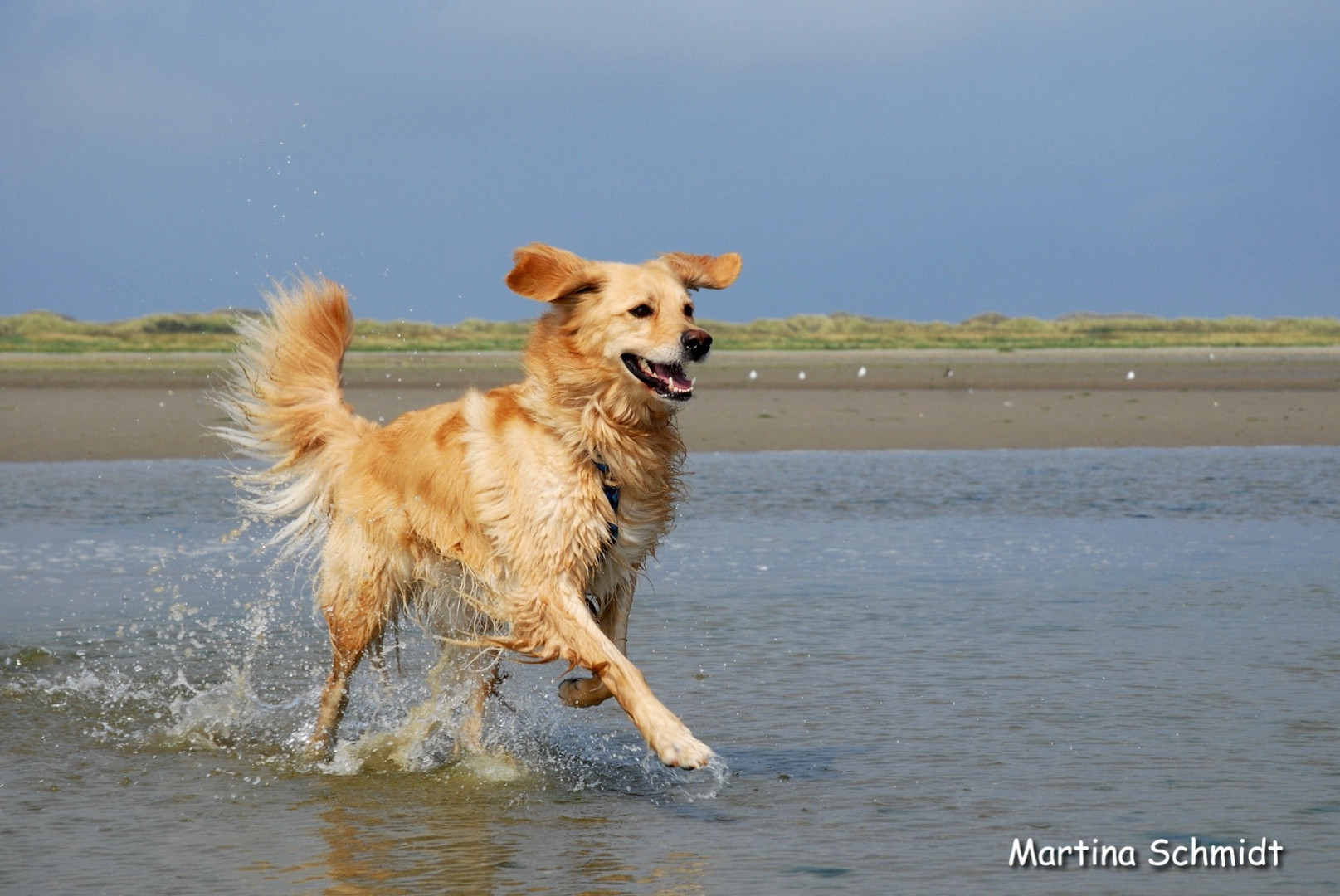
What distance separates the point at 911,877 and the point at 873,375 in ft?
86.2

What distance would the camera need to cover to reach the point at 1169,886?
12.3 ft

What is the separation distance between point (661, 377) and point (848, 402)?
1765 cm

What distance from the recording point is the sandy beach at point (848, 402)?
1694 centimetres

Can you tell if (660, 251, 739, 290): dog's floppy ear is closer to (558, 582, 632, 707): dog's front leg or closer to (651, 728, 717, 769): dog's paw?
(558, 582, 632, 707): dog's front leg

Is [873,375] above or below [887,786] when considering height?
above

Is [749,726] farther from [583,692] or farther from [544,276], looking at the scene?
[544,276]

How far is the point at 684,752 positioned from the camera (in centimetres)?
434

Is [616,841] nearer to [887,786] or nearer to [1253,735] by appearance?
[887,786]

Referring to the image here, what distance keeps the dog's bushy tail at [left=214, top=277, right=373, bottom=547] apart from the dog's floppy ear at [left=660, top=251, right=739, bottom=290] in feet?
4.75

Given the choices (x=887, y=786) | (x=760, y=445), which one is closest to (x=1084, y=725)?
(x=887, y=786)

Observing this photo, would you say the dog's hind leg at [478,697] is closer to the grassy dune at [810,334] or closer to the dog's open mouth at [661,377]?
the dog's open mouth at [661,377]

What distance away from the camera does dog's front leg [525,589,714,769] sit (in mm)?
4359

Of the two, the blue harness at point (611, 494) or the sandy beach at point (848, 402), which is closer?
the blue harness at point (611, 494)

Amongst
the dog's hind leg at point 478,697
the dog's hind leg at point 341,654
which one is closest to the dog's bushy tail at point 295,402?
the dog's hind leg at point 341,654
